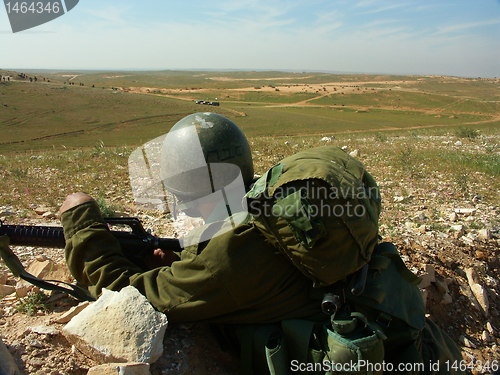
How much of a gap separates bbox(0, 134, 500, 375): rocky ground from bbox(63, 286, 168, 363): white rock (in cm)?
13

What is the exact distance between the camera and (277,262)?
2238 millimetres

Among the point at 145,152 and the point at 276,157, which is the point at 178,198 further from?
the point at 276,157

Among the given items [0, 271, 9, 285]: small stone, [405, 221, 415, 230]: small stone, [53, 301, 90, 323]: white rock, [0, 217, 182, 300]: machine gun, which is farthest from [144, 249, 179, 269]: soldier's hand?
[405, 221, 415, 230]: small stone

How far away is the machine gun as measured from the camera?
9.41 feet

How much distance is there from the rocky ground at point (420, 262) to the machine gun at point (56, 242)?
0.67 ft

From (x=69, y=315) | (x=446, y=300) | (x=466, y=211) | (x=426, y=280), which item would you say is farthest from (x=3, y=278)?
(x=466, y=211)

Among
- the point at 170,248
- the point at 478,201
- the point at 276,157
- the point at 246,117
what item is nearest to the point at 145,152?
the point at 170,248

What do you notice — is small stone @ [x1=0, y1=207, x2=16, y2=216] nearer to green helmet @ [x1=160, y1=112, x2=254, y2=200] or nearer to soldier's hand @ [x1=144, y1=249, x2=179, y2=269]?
soldier's hand @ [x1=144, y1=249, x2=179, y2=269]

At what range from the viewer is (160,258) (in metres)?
3.08

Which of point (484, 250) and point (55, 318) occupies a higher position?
point (55, 318)

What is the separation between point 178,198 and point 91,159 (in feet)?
26.2

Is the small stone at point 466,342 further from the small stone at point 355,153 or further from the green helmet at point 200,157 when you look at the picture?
the small stone at point 355,153

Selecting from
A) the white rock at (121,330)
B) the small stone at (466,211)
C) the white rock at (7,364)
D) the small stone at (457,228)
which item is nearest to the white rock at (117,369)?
the white rock at (121,330)

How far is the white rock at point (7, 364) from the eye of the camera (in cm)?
192
